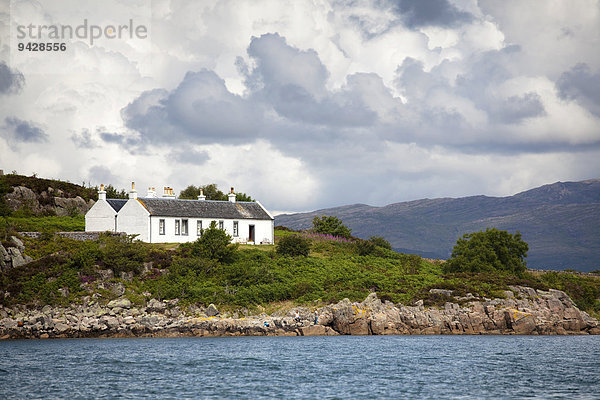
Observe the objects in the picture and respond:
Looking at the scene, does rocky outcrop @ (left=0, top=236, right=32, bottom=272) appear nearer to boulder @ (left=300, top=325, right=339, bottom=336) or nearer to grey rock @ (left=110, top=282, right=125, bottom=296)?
grey rock @ (left=110, top=282, right=125, bottom=296)

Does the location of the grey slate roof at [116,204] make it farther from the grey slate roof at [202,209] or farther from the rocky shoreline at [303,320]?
the rocky shoreline at [303,320]

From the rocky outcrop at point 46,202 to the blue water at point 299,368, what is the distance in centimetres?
3838

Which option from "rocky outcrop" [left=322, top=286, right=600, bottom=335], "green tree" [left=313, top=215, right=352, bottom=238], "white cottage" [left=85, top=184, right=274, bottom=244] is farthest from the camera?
"green tree" [left=313, top=215, right=352, bottom=238]

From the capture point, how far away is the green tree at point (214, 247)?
64.6 metres

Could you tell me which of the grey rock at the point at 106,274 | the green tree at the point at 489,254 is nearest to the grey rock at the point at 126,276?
the grey rock at the point at 106,274

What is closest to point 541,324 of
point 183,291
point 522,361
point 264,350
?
point 522,361

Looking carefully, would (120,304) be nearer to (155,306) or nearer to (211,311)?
(155,306)

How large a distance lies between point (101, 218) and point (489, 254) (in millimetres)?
39333

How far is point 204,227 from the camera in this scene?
72.5m

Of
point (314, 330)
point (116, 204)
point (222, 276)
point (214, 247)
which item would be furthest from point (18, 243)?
point (314, 330)

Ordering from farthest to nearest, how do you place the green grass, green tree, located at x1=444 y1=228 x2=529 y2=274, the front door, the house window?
the front door → the house window → green tree, located at x1=444 y1=228 x2=529 y2=274 → the green grass

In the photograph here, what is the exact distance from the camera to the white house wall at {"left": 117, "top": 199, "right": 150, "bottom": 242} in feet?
228

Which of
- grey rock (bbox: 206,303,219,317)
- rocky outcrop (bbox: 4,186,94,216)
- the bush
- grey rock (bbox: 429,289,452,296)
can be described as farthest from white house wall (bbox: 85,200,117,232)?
grey rock (bbox: 429,289,452,296)

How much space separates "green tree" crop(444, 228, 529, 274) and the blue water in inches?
801
